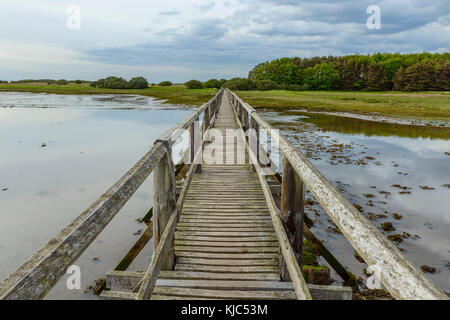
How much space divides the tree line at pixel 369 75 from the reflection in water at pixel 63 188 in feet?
240

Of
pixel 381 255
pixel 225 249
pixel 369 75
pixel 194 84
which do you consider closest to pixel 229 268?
pixel 225 249

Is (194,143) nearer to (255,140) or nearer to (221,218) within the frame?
(255,140)

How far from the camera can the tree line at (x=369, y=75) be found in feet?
246

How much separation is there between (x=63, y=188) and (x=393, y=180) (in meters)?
12.1

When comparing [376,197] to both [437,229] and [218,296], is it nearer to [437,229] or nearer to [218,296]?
[437,229]

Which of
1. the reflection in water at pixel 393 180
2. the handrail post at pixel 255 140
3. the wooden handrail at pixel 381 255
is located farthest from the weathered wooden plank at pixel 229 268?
the handrail post at pixel 255 140

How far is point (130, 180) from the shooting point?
5.88 ft

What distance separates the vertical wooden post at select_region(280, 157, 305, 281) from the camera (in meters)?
2.80

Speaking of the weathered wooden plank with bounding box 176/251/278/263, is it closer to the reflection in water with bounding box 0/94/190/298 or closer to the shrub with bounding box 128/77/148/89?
the reflection in water with bounding box 0/94/190/298

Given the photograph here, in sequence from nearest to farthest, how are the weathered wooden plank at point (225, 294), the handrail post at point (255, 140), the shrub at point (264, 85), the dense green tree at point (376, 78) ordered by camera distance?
the weathered wooden plank at point (225, 294)
the handrail post at point (255, 140)
the shrub at point (264, 85)
the dense green tree at point (376, 78)

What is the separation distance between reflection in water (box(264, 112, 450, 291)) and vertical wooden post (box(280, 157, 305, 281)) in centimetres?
318

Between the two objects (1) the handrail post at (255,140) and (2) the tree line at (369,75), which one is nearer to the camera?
(1) the handrail post at (255,140)

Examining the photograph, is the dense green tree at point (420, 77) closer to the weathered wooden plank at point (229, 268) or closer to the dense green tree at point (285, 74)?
the dense green tree at point (285, 74)
